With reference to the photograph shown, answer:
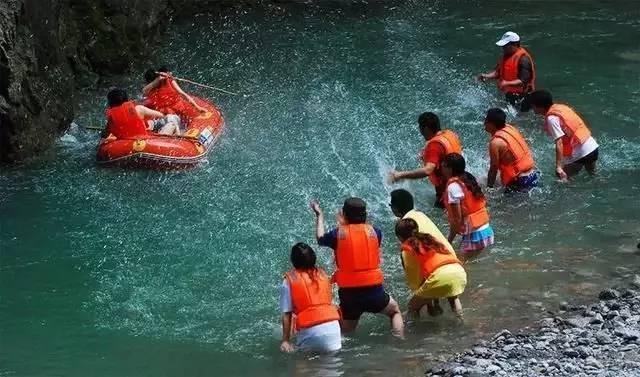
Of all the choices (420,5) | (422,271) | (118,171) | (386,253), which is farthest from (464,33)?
(422,271)

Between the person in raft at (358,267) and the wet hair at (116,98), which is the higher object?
the wet hair at (116,98)

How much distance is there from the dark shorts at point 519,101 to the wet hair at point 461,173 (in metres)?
5.27

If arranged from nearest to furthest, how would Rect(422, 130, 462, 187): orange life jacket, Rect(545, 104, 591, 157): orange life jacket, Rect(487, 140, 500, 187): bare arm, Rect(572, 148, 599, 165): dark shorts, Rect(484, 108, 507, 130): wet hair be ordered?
Rect(422, 130, 462, 187): orange life jacket → Rect(484, 108, 507, 130): wet hair → Rect(487, 140, 500, 187): bare arm → Rect(545, 104, 591, 157): orange life jacket → Rect(572, 148, 599, 165): dark shorts

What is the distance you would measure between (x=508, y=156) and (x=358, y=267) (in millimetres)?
3303

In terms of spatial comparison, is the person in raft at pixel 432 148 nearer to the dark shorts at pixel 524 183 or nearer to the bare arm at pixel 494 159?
the bare arm at pixel 494 159

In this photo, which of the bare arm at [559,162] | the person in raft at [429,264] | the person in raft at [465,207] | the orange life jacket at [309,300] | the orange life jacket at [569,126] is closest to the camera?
the orange life jacket at [309,300]

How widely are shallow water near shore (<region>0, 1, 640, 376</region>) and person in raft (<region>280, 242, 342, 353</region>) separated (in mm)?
236

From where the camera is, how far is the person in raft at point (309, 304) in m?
8.25

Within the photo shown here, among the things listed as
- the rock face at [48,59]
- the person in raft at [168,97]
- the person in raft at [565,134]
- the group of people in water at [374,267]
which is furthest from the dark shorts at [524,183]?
the rock face at [48,59]

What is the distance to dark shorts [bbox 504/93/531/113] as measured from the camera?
1458cm

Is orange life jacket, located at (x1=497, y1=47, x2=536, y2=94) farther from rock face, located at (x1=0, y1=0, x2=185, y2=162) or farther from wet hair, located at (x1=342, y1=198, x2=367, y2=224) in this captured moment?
rock face, located at (x1=0, y1=0, x2=185, y2=162)

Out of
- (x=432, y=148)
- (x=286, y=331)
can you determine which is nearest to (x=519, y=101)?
(x=432, y=148)

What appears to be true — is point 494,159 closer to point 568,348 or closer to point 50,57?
point 568,348

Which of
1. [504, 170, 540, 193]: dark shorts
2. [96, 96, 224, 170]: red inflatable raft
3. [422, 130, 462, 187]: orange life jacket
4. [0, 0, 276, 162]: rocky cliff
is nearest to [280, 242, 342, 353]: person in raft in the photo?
[422, 130, 462, 187]: orange life jacket
